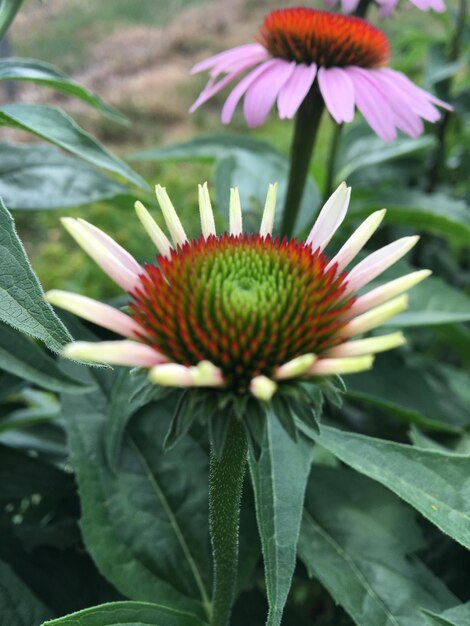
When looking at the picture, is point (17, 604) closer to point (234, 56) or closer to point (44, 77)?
point (44, 77)

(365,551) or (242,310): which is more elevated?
(242,310)

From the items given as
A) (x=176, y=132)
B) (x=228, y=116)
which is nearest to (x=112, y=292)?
(x=228, y=116)

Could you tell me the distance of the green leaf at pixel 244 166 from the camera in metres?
0.95

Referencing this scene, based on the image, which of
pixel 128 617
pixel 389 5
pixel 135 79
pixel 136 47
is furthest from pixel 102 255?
pixel 136 47

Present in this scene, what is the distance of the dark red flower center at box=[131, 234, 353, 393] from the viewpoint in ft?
1.27

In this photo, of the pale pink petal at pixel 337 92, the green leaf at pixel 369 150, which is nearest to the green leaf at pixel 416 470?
the pale pink petal at pixel 337 92

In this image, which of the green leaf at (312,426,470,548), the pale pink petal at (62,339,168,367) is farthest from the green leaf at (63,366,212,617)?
the pale pink petal at (62,339,168,367)

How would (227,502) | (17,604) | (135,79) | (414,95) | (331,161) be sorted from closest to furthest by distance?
1. (227,502)
2. (17,604)
3. (414,95)
4. (331,161)
5. (135,79)

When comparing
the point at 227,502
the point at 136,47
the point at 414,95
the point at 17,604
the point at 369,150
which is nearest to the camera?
the point at 227,502

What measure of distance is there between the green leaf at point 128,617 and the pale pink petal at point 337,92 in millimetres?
411

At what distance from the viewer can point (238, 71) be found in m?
0.75

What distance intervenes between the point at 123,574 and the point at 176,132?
8.17ft

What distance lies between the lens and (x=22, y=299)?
46 centimetres

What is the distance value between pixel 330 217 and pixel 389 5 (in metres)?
0.45
